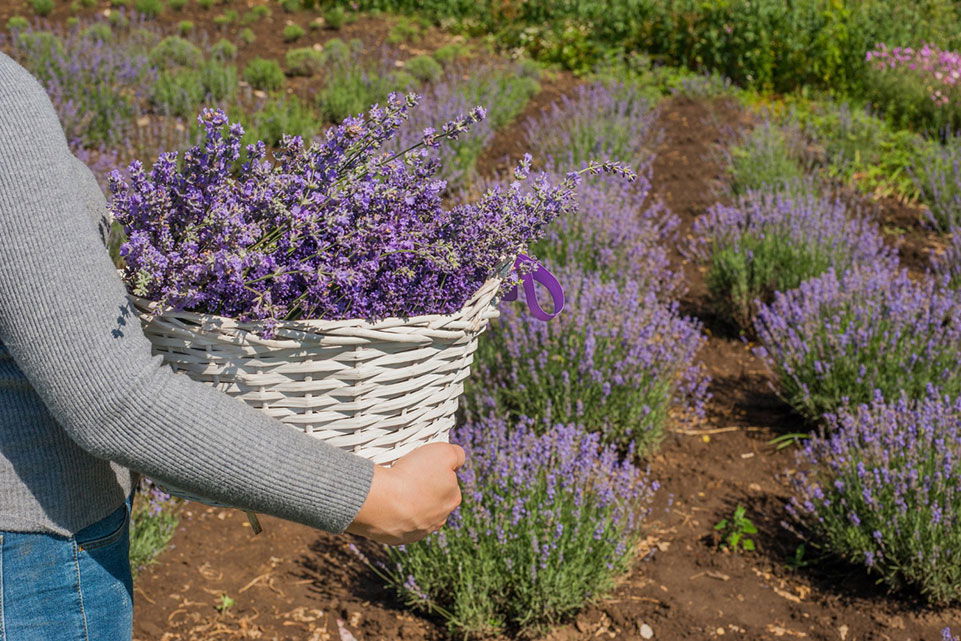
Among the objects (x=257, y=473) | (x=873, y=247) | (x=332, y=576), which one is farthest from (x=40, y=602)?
(x=873, y=247)

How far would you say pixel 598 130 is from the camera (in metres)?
6.46

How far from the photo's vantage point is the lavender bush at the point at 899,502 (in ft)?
9.47

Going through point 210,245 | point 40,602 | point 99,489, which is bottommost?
point 40,602

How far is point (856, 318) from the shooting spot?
4066mm

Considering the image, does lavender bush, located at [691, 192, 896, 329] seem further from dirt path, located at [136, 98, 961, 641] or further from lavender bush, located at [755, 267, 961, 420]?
dirt path, located at [136, 98, 961, 641]

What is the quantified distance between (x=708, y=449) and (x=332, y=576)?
1.62 m

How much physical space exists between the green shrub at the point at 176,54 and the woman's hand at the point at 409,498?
731cm

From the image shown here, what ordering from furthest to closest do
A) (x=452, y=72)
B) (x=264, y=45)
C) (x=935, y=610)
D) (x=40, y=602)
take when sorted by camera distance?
(x=264, y=45), (x=452, y=72), (x=935, y=610), (x=40, y=602)

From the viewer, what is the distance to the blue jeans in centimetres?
131

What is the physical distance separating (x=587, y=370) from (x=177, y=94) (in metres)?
4.58

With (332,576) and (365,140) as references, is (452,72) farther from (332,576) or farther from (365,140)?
(365,140)

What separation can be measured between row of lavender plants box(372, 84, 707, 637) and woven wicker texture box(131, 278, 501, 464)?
4.53 ft

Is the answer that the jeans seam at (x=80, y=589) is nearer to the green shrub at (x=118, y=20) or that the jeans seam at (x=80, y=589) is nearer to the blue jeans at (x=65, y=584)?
the blue jeans at (x=65, y=584)

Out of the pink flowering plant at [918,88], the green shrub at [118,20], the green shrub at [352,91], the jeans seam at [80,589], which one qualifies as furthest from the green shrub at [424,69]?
the jeans seam at [80,589]
